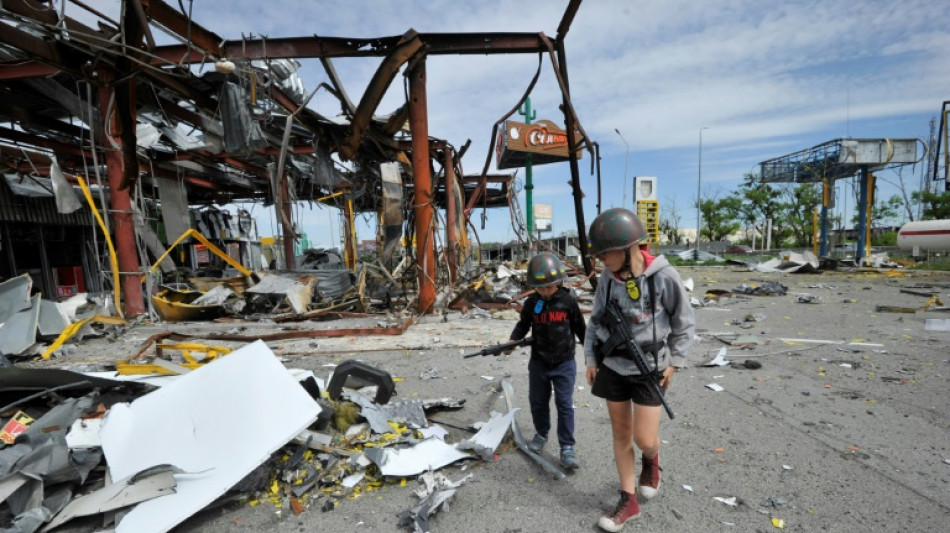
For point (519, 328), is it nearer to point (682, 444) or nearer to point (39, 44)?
point (682, 444)

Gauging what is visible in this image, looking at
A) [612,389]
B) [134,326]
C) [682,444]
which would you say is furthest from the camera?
[134,326]

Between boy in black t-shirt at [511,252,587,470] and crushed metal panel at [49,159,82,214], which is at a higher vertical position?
crushed metal panel at [49,159,82,214]

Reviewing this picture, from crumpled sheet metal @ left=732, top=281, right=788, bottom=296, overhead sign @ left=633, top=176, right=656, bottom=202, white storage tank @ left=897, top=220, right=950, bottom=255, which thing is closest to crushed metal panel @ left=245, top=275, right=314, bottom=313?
crumpled sheet metal @ left=732, top=281, right=788, bottom=296

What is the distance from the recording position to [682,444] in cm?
302

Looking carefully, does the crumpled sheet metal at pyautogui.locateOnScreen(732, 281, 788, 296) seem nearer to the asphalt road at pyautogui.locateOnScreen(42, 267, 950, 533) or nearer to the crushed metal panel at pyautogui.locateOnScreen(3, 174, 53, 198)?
the asphalt road at pyautogui.locateOnScreen(42, 267, 950, 533)

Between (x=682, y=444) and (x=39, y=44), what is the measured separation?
8.72 metres

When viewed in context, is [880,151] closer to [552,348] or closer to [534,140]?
[534,140]

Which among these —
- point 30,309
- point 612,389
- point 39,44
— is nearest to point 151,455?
point 612,389

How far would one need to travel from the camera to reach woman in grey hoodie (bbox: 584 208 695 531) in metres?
2.16

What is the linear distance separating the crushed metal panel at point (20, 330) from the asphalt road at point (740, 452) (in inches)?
144

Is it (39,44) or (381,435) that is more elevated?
(39,44)

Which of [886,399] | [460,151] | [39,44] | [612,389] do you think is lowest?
[886,399]

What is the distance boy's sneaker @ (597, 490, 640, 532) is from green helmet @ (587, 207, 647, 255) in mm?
1316

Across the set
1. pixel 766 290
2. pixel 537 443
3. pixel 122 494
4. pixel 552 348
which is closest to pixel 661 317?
pixel 552 348
